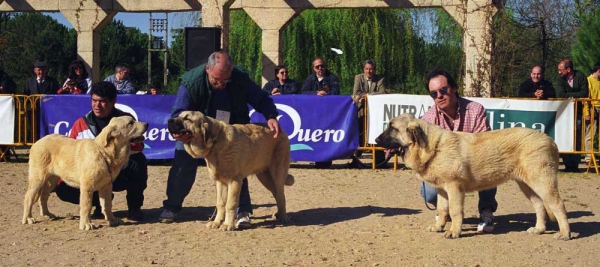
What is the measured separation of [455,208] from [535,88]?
7.93 metres

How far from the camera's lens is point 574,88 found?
15250 mm

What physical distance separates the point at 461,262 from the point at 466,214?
2.56 meters

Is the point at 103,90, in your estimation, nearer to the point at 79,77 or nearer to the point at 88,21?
the point at 79,77

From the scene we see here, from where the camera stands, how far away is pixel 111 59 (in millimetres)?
51656

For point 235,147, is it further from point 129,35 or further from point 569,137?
point 129,35

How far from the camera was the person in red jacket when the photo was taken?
29.2 ft

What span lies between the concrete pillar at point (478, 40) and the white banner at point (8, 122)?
1006 cm

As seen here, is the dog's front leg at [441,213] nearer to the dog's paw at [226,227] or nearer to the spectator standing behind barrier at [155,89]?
the dog's paw at [226,227]

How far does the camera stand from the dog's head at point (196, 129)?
779 centimetres

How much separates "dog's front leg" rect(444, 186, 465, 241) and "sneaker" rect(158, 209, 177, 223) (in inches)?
118

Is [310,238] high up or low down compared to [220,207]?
down

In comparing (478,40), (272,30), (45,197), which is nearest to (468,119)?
(45,197)

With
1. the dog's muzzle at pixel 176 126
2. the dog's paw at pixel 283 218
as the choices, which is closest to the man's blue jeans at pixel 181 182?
the dog's paw at pixel 283 218

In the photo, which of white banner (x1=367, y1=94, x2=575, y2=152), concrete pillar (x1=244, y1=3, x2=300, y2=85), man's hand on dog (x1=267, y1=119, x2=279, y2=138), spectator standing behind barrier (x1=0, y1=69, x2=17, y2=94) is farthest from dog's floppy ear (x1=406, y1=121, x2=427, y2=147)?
concrete pillar (x1=244, y1=3, x2=300, y2=85)
